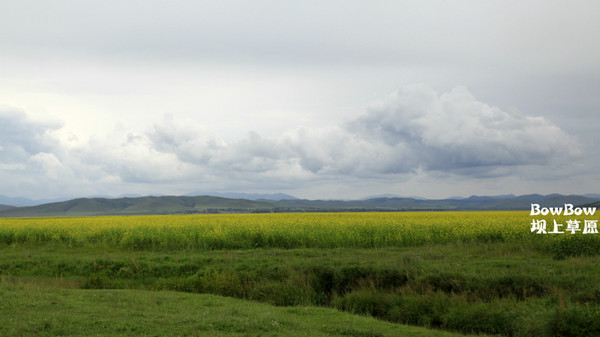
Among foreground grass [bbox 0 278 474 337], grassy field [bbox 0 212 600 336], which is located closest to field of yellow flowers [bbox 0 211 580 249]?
grassy field [bbox 0 212 600 336]

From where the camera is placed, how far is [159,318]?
1209 cm

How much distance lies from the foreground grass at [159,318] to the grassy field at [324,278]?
2.5 inches

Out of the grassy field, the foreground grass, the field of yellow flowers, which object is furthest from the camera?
the field of yellow flowers

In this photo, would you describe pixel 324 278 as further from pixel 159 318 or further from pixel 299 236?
pixel 159 318

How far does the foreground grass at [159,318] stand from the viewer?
10.8m

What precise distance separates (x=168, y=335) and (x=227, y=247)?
17.4m

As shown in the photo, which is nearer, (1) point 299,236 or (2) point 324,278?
(2) point 324,278

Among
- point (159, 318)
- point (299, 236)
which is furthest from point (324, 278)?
point (159, 318)

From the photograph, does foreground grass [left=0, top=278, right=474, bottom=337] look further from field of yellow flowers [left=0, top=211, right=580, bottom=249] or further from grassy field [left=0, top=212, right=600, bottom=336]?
field of yellow flowers [left=0, top=211, right=580, bottom=249]

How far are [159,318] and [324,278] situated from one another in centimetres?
930

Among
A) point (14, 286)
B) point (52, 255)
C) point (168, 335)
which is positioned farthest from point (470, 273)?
point (52, 255)

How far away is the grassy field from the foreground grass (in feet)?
0.21

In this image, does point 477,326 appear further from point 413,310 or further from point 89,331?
point 89,331

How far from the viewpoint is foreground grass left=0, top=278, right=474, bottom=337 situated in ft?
35.4
